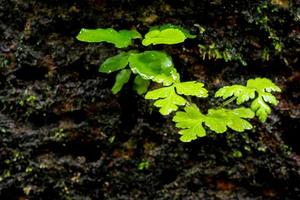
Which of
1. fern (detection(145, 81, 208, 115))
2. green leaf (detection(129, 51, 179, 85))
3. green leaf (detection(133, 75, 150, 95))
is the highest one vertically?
green leaf (detection(129, 51, 179, 85))

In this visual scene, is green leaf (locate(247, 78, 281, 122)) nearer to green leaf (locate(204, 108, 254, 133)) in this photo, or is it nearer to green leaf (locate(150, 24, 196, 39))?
green leaf (locate(204, 108, 254, 133))

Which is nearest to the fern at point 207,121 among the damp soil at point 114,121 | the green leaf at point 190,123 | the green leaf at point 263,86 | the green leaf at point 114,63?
the green leaf at point 190,123

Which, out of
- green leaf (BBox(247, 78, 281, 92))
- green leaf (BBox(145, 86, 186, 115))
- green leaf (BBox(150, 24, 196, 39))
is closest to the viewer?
green leaf (BBox(145, 86, 186, 115))

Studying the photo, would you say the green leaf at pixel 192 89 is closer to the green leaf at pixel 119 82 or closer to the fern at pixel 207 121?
the fern at pixel 207 121

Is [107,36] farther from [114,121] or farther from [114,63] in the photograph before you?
[114,121]

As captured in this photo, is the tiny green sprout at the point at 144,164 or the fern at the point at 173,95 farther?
the tiny green sprout at the point at 144,164

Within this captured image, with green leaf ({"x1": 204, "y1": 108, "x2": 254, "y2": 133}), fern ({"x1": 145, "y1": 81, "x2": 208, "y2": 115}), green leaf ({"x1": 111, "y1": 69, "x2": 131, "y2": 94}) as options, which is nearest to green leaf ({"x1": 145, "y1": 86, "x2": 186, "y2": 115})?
fern ({"x1": 145, "y1": 81, "x2": 208, "y2": 115})

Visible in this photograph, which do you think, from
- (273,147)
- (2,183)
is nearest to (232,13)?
(273,147)
